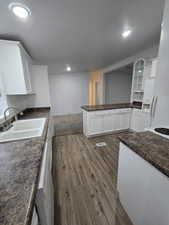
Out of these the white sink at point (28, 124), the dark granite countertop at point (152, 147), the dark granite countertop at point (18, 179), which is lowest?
the white sink at point (28, 124)

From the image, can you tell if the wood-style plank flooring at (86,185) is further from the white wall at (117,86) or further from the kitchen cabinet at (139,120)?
the white wall at (117,86)

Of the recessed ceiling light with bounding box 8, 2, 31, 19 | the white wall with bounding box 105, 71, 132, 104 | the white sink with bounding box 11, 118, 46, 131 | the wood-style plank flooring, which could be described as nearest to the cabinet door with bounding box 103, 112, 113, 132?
the wood-style plank flooring

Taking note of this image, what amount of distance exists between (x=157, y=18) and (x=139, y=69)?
182 cm

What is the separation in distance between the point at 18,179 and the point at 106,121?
2.79m

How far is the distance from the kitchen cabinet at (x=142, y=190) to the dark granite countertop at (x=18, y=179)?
82 cm

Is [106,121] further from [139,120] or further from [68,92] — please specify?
[68,92]

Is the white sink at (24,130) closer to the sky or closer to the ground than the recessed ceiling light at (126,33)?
closer to the ground

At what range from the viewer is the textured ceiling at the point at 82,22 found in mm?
1267

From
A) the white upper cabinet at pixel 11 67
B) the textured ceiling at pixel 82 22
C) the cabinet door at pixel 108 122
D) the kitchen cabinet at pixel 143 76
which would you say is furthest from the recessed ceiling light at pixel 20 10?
the kitchen cabinet at pixel 143 76

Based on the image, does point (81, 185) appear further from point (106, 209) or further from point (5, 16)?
point (5, 16)

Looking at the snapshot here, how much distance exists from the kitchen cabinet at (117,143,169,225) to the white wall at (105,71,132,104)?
4949 mm

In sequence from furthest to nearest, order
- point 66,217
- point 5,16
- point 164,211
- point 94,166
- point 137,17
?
point 94,166 < point 137,17 < point 5,16 < point 66,217 < point 164,211

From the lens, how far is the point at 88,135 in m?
3.15

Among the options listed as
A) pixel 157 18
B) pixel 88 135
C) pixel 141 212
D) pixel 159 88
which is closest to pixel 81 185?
pixel 141 212
